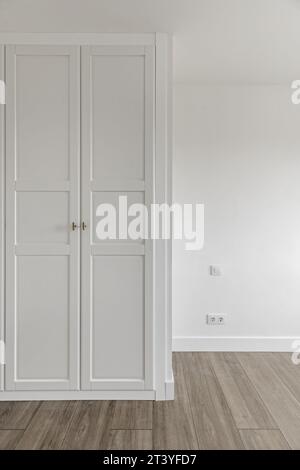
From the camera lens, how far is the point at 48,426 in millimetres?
2297

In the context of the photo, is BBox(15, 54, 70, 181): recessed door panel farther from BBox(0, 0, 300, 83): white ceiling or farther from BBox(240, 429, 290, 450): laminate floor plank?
BBox(240, 429, 290, 450): laminate floor plank

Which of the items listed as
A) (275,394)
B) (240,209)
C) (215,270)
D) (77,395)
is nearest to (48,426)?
(77,395)

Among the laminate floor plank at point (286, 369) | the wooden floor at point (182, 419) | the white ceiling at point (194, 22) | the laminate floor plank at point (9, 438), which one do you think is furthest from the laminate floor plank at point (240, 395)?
the white ceiling at point (194, 22)

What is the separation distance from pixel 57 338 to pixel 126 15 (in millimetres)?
2070

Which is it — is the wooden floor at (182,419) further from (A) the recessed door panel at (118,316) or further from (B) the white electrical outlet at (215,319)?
(B) the white electrical outlet at (215,319)

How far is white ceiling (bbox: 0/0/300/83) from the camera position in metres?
2.30

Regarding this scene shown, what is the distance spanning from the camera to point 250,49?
9.55 ft

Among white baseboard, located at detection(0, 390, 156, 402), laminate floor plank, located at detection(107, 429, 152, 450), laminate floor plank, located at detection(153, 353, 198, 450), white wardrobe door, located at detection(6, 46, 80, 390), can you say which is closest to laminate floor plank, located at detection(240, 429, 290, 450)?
laminate floor plank, located at detection(153, 353, 198, 450)

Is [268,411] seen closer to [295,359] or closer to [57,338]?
[295,359]

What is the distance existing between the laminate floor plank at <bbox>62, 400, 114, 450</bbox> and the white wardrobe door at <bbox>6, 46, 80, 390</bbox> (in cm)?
19

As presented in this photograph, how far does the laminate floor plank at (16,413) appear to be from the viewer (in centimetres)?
232

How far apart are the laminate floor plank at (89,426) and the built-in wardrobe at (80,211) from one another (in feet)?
0.36
